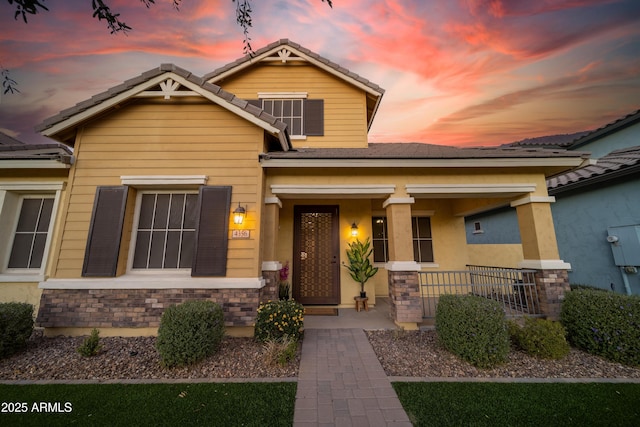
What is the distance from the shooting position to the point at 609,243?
239 inches

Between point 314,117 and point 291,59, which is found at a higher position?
point 291,59

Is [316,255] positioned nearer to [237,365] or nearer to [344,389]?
[237,365]

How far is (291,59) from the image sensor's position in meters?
7.46

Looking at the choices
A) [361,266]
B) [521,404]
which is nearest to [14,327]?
[361,266]

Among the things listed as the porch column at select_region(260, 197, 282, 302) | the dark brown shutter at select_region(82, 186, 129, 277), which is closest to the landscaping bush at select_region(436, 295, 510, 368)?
the porch column at select_region(260, 197, 282, 302)

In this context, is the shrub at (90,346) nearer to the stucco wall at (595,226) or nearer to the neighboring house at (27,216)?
the neighboring house at (27,216)

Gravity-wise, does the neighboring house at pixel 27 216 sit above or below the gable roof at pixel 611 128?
below

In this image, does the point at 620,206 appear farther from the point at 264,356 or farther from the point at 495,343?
the point at 264,356

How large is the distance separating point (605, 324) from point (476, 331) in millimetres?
2283

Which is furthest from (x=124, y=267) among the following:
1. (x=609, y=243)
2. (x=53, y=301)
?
(x=609, y=243)

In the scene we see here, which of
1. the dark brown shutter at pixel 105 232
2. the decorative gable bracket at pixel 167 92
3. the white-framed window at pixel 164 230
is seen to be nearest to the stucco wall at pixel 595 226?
the white-framed window at pixel 164 230

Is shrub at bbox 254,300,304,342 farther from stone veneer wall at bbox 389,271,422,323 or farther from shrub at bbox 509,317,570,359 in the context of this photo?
shrub at bbox 509,317,570,359

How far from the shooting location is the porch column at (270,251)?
15.8ft

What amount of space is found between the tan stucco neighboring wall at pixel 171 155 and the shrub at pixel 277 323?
81 centimetres
